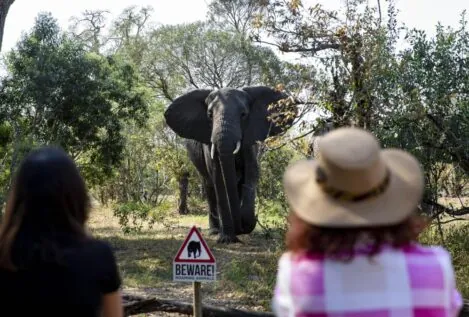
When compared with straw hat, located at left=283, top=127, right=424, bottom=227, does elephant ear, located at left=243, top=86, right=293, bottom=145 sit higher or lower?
higher

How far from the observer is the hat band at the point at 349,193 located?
209cm

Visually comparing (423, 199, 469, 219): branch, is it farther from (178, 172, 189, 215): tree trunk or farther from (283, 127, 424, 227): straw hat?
(178, 172, 189, 215): tree trunk

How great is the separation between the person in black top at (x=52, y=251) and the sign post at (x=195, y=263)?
3443mm

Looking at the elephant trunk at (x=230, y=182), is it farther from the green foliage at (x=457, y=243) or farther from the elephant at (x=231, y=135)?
the green foliage at (x=457, y=243)

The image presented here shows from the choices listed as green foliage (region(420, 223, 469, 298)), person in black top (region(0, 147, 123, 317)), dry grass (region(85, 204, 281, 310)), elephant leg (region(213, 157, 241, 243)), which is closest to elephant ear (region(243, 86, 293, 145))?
elephant leg (region(213, 157, 241, 243))

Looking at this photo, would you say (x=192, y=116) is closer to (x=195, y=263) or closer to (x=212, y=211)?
(x=212, y=211)

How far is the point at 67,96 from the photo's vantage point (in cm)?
1553

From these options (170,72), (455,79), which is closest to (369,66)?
(455,79)

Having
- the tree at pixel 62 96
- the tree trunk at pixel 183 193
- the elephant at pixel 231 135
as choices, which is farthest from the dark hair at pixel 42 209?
the tree trunk at pixel 183 193

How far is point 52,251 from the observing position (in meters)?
2.45

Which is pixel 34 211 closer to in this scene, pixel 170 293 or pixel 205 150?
pixel 170 293

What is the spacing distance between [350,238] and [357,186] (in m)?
0.14

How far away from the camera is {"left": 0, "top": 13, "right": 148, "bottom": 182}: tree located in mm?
15312

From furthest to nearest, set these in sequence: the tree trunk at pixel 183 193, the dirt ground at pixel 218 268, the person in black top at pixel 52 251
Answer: the tree trunk at pixel 183 193 → the dirt ground at pixel 218 268 → the person in black top at pixel 52 251
